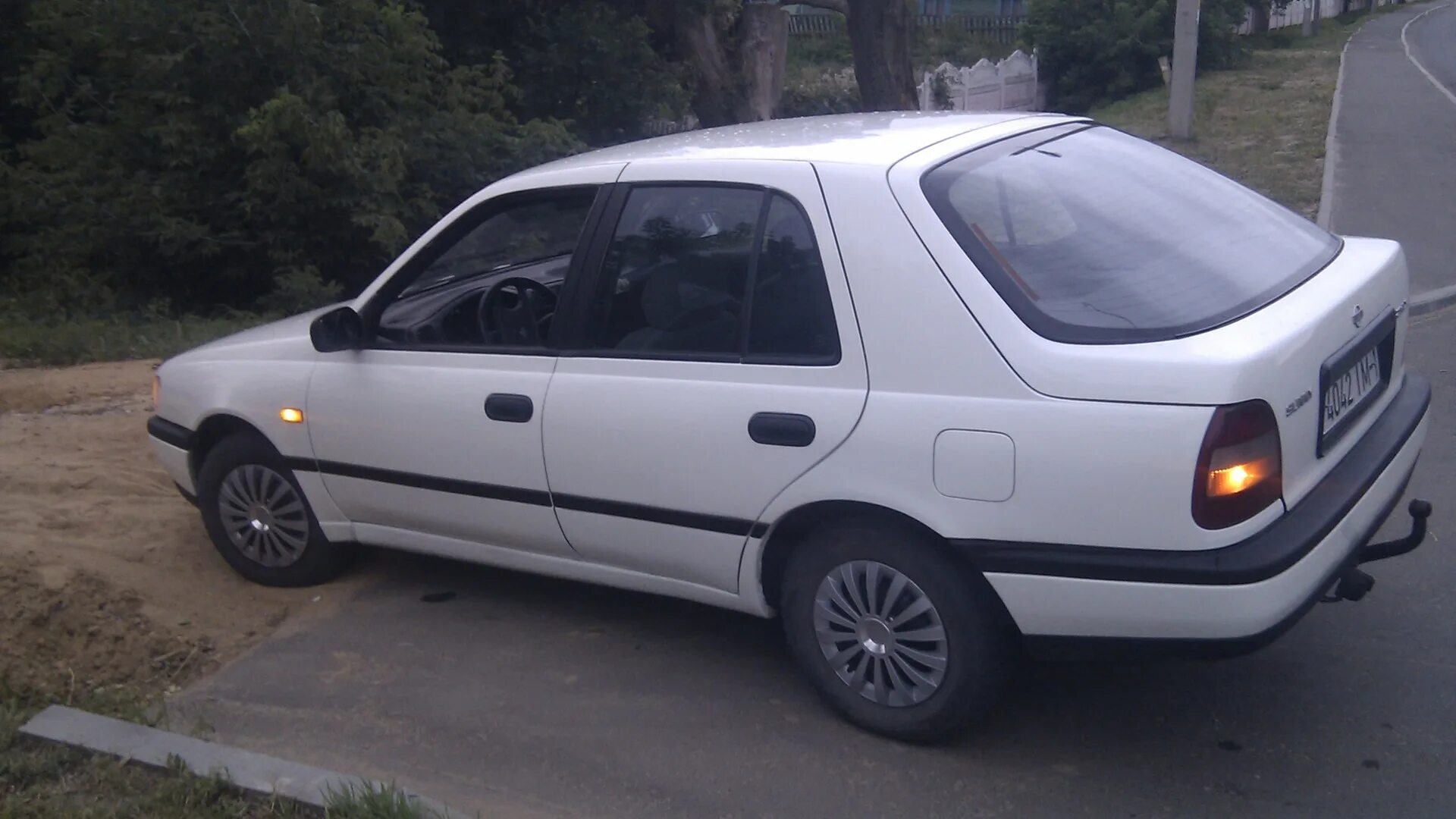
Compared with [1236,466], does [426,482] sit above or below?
below

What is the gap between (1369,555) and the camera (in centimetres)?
402

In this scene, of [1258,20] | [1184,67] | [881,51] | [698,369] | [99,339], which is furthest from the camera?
[1258,20]

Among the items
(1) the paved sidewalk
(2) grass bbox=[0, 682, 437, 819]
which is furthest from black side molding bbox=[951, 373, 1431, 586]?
(1) the paved sidewalk

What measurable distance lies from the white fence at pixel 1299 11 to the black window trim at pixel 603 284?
40.6 metres

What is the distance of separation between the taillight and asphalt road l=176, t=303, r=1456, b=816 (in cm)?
69

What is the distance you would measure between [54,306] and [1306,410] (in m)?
10.0

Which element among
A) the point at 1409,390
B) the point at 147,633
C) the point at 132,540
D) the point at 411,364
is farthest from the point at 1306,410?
the point at 132,540

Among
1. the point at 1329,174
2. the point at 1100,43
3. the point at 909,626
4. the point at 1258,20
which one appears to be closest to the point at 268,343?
the point at 909,626

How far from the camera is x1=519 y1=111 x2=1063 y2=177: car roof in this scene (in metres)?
4.09

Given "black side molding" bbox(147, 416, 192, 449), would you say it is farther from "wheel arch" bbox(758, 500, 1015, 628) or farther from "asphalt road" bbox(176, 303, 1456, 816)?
"wheel arch" bbox(758, 500, 1015, 628)

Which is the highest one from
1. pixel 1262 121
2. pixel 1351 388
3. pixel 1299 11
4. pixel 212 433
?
pixel 1351 388

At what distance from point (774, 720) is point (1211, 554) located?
147cm

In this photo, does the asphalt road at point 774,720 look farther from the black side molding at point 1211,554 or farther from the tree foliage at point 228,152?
the tree foliage at point 228,152

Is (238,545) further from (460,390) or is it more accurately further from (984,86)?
(984,86)
